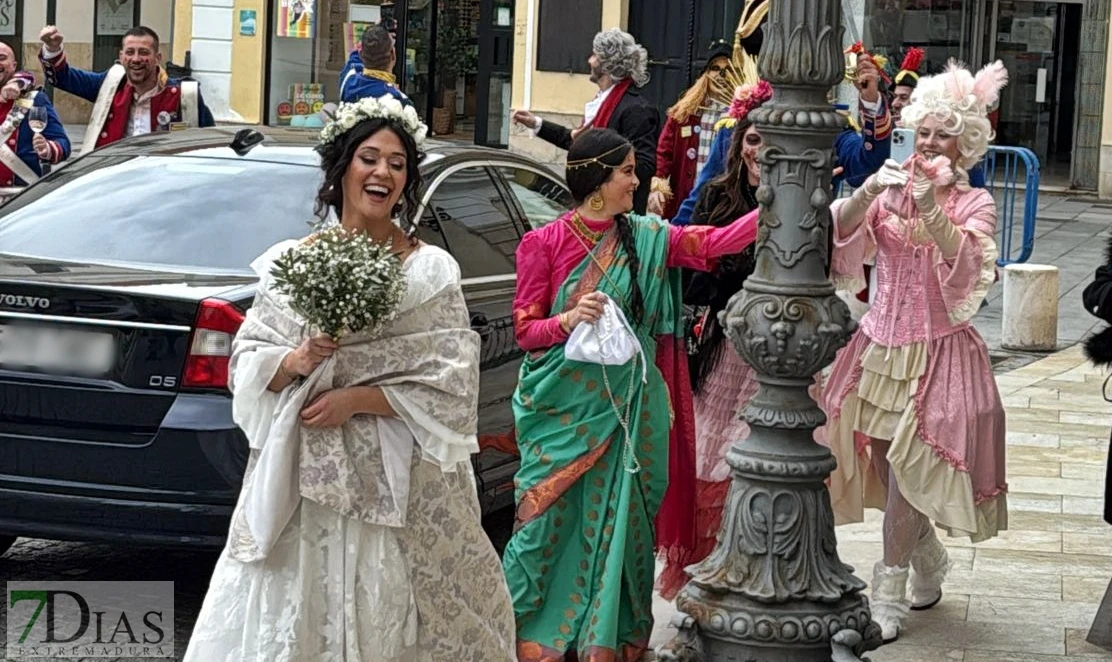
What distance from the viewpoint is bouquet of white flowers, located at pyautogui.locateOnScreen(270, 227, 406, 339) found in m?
4.21

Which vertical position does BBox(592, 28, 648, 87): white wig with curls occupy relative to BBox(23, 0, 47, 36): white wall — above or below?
below

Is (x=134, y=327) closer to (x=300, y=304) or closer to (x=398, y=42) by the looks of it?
(x=300, y=304)

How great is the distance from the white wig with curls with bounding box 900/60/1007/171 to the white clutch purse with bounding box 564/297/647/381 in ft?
4.11

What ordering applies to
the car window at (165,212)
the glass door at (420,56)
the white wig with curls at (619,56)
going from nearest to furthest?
1. the car window at (165,212)
2. the white wig with curls at (619,56)
3. the glass door at (420,56)

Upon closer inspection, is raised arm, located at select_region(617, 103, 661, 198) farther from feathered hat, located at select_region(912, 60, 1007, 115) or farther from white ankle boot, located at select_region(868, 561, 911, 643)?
white ankle boot, located at select_region(868, 561, 911, 643)

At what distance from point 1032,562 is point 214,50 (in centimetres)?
2021

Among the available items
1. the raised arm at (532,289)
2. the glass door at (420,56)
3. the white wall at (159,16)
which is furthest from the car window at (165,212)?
the white wall at (159,16)

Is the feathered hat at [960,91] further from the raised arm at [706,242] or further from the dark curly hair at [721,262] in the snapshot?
the raised arm at [706,242]

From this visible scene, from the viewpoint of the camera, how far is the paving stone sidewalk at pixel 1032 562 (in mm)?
6270

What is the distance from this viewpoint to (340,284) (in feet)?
13.8

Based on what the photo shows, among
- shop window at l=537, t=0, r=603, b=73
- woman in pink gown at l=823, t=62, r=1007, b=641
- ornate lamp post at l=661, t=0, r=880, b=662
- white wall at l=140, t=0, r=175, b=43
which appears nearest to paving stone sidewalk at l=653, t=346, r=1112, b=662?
woman in pink gown at l=823, t=62, r=1007, b=641

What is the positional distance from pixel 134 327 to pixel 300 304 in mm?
1957

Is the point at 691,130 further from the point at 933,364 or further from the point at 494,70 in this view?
the point at 494,70

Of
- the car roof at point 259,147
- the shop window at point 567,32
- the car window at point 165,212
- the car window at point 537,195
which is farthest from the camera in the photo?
the shop window at point 567,32
